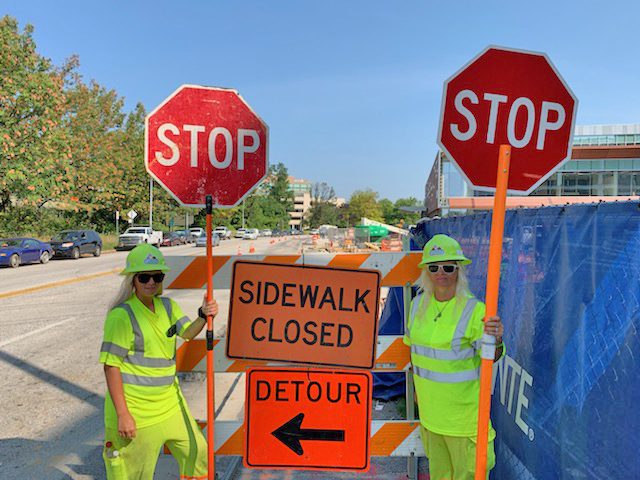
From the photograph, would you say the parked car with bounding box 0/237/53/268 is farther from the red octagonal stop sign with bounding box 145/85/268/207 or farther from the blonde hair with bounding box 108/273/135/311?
the blonde hair with bounding box 108/273/135/311

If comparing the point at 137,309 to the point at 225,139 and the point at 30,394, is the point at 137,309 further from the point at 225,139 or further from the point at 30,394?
the point at 30,394

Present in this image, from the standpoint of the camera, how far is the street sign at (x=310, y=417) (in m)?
2.96

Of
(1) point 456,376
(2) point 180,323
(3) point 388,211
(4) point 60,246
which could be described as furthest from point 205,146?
(3) point 388,211

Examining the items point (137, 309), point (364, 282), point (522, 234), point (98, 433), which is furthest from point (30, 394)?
point (522, 234)

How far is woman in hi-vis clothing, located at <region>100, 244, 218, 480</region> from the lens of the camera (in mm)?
2848

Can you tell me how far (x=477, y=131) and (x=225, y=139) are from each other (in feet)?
6.46

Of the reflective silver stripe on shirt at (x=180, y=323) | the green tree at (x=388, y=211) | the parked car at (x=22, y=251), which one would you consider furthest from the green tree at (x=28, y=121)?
the green tree at (x=388, y=211)

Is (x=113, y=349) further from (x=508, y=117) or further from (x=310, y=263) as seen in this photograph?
(x=508, y=117)

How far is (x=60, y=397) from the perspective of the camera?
6.06 m

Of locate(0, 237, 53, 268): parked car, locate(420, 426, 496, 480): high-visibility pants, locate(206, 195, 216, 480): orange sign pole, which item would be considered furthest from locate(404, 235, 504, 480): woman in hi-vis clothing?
locate(0, 237, 53, 268): parked car

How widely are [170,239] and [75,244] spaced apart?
2111 cm

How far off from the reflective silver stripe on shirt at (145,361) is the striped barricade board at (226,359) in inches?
15.1

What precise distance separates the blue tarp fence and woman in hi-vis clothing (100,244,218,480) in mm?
1936

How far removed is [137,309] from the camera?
9.73 ft
